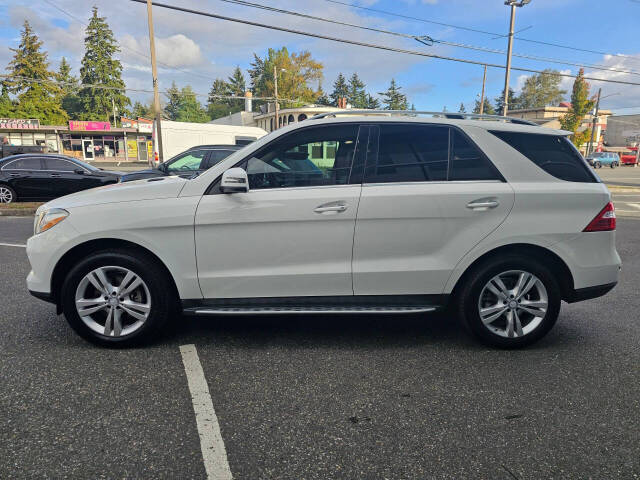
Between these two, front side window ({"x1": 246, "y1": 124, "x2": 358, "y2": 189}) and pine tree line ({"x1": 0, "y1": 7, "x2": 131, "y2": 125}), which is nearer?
front side window ({"x1": 246, "y1": 124, "x2": 358, "y2": 189})

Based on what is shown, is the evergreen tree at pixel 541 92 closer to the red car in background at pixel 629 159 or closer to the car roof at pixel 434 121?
the red car in background at pixel 629 159

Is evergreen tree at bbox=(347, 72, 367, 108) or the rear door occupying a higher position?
evergreen tree at bbox=(347, 72, 367, 108)

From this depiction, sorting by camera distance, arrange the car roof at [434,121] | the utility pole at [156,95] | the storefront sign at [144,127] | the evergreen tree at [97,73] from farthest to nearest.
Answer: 1. the evergreen tree at [97,73]
2. the storefront sign at [144,127]
3. the utility pole at [156,95]
4. the car roof at [434,121]

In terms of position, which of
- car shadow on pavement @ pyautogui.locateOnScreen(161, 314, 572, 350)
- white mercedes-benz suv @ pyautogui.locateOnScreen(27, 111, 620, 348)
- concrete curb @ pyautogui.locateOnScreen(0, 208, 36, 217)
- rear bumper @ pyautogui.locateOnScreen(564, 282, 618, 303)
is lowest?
car shadow on pavement @ pyautogui.locateOnScreen(161, 314, 572, 350)

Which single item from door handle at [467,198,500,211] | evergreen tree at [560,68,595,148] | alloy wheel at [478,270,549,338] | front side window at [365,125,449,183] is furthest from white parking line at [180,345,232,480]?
evergreen tree at [560,68,595,148]

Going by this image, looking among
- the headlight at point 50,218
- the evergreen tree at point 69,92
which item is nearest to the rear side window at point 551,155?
the headlight at point 50,218

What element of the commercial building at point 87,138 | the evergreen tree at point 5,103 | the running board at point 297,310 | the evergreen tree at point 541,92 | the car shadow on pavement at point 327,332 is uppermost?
the evergreen tree at point 541,92

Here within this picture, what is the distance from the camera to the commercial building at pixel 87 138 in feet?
164

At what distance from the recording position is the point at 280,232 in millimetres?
3293

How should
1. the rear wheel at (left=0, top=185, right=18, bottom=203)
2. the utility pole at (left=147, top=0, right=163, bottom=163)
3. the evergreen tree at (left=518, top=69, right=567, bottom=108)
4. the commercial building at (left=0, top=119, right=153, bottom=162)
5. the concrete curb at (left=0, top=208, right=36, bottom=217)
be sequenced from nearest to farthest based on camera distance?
the concrete curb at (left=0, top=208, right=36, bottom=217)
the rear wheel at (left=0, top=185, right=18, bottom=203)
the utility pole at (left=147, top=0, right=163, bottom=163)
the commercial building at (left=0, top=119, right=153, bottom=162)
the evergreen tree at (left=518, top=69, right=567, bottom=108)

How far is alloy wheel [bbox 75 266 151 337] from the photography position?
3363mm

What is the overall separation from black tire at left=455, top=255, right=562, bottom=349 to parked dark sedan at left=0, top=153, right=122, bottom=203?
11802mm

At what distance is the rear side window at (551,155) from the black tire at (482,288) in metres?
0.73

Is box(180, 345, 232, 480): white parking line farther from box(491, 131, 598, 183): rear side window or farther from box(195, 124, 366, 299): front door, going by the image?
box(491, 131, 598, 183): rear side window
